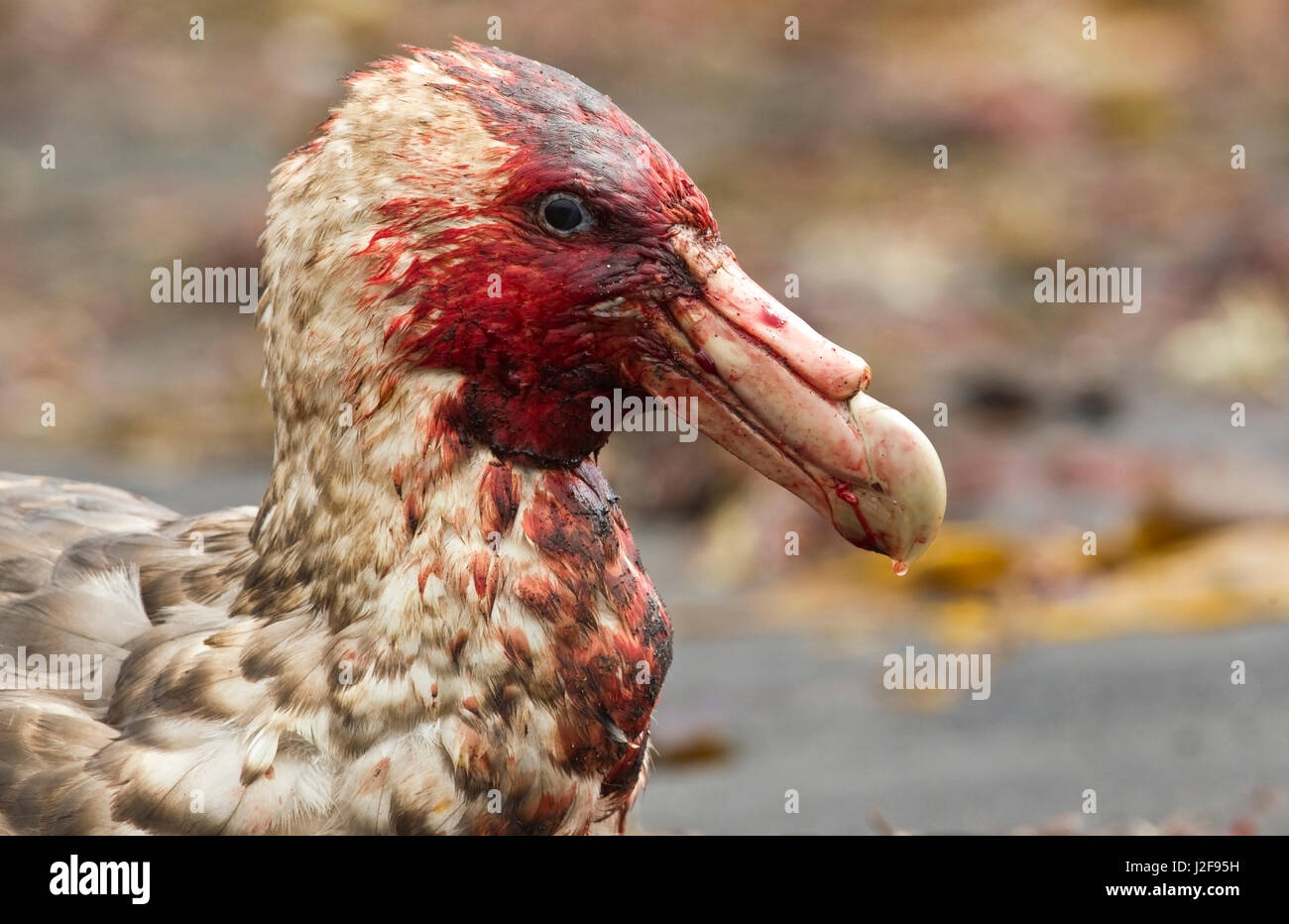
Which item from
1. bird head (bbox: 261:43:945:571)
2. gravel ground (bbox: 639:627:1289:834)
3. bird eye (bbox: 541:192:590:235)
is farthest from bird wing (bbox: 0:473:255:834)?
gravel ground (bbox: 639:627:1289:834)

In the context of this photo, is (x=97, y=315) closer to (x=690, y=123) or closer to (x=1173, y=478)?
(x=690, y=123)

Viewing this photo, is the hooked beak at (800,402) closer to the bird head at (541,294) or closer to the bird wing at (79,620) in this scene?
the bird head at (541,294)

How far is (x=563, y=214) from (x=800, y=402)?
1.52 ft

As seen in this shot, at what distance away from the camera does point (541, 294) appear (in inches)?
108

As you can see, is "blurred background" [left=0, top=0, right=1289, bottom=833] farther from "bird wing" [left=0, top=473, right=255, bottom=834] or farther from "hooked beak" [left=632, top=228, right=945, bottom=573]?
"bird wing" [left=0, top=473, right=255, bottom=834]

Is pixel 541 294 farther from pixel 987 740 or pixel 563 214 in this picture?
pixel 987 740

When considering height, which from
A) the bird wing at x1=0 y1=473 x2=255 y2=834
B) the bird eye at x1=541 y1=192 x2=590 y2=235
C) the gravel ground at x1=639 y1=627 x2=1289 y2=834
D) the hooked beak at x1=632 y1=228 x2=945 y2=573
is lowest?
the gravel ground at x1=639 y1=627 x2=1289 y2=834

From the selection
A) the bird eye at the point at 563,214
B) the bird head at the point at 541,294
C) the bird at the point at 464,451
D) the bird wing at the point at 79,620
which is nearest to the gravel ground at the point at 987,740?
the bird wing at the point at 79,620

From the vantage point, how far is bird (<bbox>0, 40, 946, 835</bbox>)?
2.74 m

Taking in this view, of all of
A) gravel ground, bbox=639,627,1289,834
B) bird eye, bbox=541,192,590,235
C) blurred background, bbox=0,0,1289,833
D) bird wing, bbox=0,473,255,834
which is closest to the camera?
bird eye, bbox=541,192,590,235

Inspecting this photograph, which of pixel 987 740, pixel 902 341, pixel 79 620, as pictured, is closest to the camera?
pixel 79 620

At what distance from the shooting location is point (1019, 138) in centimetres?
1167

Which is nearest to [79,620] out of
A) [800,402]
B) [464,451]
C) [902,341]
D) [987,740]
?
[464,451]

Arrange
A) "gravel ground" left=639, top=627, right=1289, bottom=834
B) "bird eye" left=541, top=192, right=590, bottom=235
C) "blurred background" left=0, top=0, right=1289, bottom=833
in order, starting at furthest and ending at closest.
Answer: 1. "blurred background" left=0, top=0, right=1289, bottom=833
2. "gravel ground" left=639, top=627, right=1289, bottom=834
3. "bird eye" left=541, top=192, right=590, bottom=235
